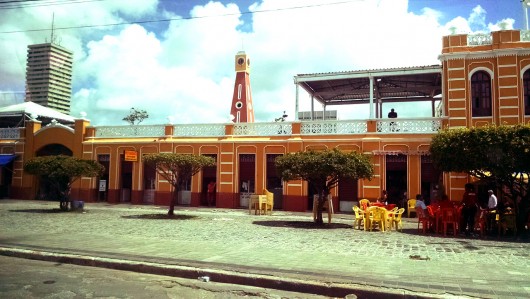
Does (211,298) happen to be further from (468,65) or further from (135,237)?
(468,65)

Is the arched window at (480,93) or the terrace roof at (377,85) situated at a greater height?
the terrace roof at (377,85)

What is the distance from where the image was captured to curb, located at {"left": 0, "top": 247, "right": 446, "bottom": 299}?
230 inches

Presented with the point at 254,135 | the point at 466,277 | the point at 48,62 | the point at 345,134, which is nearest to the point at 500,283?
the point at 466,277

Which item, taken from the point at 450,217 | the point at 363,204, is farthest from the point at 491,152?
the point at 363,204

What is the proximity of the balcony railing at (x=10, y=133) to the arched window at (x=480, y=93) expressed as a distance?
27407 mm

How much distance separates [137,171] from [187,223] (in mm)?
10742

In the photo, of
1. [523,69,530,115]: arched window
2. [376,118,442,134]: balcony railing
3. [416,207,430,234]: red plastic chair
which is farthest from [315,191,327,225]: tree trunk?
[523,69,530,115]: arched window

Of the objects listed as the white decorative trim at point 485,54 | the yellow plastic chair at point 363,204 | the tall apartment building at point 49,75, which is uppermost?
the tall apartment building at point 49,75

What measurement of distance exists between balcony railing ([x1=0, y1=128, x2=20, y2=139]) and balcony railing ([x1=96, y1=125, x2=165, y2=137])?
6.21 meters

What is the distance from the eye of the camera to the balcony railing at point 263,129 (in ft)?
71.1

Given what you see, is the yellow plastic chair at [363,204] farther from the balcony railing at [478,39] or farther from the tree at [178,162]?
the balcony railing at [478,39]

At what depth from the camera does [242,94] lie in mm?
33500

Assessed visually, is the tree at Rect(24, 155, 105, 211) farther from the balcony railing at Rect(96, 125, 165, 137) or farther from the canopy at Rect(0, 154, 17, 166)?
the canopy at Rect(0, 154, 17, 166)

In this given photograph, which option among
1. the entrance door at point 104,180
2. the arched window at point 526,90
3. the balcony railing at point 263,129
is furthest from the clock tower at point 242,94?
the arched window at point 526,90
